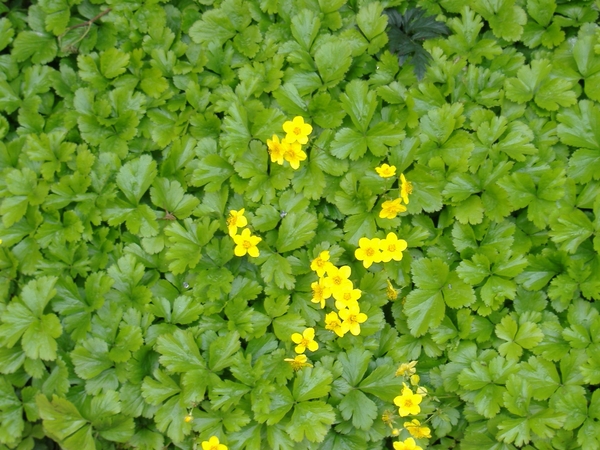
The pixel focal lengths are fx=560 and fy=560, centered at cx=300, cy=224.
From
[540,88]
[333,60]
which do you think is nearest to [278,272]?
[333,60]

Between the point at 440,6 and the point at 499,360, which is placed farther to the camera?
the point at 440,6

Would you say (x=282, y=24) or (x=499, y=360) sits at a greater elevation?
(x=282, y=24)

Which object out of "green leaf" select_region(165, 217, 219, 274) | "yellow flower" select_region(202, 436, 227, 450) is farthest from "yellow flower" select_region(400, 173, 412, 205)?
"yellow flower" select_region(202, 436, 227, 450)

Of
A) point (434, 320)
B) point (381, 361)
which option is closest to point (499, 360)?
point (434, 320)

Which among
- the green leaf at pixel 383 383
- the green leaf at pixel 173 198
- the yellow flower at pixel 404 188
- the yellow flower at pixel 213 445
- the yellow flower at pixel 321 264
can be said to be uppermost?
the yellow flower at pixel 404 188

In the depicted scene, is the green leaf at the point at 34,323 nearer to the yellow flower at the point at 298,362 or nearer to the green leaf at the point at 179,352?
the green leaf at the point at 179,352

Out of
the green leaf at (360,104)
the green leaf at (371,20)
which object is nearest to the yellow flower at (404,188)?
the green leaf at (360,104)

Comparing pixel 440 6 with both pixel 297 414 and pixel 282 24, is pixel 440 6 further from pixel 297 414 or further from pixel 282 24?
pixel 297 414
